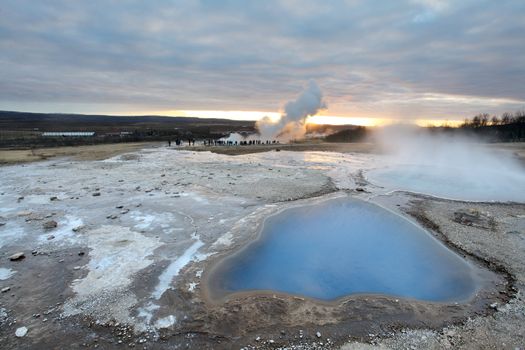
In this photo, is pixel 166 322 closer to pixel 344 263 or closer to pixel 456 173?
pixel 344 263

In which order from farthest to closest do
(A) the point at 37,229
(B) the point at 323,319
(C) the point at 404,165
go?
(C) the point at 404,165, (A) the point at 37,229, (B) the point at 323,319

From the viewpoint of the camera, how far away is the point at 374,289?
588 cm

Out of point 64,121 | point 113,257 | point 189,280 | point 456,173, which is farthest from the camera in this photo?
point 64,121

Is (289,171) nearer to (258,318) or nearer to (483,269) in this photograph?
(483,269)

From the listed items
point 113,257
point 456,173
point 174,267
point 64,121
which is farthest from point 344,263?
point 64,121

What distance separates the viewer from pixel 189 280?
5914 millimetres

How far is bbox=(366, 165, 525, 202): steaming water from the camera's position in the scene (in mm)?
13000

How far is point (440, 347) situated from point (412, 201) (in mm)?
8212

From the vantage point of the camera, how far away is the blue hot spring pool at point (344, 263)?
5879 millimetres

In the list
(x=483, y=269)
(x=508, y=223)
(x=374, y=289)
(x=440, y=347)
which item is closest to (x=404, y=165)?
(x=508, y=223)

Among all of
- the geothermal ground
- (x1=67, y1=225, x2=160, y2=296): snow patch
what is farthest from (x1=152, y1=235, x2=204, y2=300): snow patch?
(x1=67, y1=225, x2=160, y2=296): snow patch

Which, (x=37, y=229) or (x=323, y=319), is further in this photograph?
(x=37, y=229)

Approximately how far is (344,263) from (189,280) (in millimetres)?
3390

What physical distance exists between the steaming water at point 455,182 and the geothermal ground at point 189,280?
4.28ft
